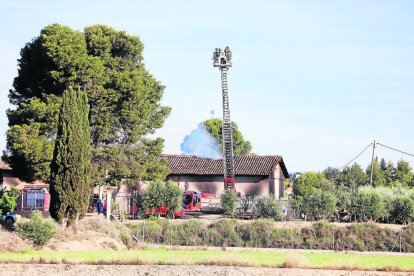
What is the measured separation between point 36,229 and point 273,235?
19.4 metres

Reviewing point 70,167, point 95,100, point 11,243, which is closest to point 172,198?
point 95,100

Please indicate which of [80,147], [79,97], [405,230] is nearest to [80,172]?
[80,147]

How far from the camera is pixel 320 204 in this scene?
64750mm

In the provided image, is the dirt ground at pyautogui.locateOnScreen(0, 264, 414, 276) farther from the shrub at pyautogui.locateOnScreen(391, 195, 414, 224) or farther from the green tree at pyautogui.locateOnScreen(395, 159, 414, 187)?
the green tree at pyautogui.locateOnScreen(395, 159, 414, 187)

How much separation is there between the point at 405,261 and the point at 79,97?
21.9 m

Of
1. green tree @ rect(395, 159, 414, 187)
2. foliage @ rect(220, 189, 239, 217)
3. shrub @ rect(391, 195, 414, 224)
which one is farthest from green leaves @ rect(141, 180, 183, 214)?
green tree @ rect(395, 159, 414, 187)

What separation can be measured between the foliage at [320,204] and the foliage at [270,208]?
229 centimetres

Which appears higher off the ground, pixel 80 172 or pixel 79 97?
pixel 79 97

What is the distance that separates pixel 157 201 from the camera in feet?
216

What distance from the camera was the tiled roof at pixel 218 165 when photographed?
8806cm

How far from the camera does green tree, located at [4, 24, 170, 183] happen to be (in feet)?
198

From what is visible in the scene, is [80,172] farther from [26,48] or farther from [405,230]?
[405,230]

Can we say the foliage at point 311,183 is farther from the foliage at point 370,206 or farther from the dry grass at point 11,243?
the dry grass at point 11,243

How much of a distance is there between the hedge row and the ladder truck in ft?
77.2
